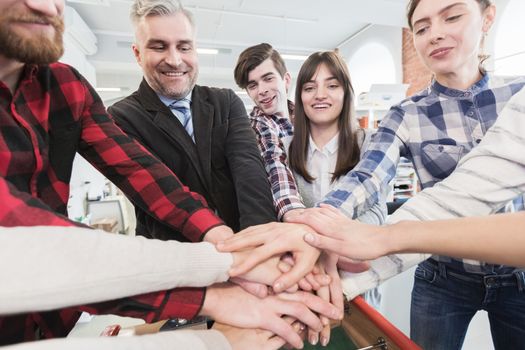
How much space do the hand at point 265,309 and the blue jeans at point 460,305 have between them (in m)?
0.55

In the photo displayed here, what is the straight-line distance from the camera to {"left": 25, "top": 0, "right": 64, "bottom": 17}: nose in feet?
2.66

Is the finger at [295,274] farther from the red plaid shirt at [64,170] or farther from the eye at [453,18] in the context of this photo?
the eye at [453,18]

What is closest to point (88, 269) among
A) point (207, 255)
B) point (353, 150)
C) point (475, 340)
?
point (207, 255)

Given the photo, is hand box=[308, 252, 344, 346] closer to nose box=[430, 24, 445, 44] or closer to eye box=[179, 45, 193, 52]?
nose box=[430, 24, 445, 44]

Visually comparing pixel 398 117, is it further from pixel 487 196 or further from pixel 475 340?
pixel 475 340

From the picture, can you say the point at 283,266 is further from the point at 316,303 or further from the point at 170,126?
the point at 170,126

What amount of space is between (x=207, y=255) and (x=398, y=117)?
3.24 feet

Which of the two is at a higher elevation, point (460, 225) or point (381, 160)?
point (381, 160)

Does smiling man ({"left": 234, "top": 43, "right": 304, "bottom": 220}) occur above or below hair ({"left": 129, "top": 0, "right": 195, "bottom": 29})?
below

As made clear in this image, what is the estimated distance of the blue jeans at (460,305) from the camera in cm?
112

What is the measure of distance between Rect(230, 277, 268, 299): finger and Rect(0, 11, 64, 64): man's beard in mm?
814

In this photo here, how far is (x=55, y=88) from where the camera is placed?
96 centimetres

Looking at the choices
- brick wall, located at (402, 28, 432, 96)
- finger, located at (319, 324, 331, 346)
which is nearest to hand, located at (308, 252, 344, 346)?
finger, located at (319, 324, 331, 346)

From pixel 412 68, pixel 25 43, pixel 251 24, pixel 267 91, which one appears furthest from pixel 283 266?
pixel 251 24
